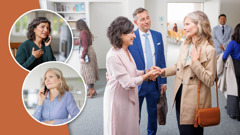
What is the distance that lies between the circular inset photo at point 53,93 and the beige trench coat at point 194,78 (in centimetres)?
89

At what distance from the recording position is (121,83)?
176 centimetres

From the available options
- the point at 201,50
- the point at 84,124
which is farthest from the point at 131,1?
the point at 201,50

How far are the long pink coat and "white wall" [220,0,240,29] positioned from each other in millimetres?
6624

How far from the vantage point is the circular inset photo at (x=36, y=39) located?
1.46 meters

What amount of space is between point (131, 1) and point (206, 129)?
4.33 metres

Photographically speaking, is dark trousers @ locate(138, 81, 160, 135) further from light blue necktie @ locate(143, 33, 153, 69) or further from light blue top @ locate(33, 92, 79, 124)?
light blue top @ locate(33, 92, 79, 124)

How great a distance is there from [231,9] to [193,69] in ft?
21.6

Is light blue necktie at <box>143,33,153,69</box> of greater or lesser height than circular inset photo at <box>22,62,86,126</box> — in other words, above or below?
above

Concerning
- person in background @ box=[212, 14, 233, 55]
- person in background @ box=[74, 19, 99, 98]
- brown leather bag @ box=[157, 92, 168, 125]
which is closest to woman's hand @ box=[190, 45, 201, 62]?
brown leather bag @ box=[157, 92, 168, 125]

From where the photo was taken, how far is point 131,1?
20.6 feet

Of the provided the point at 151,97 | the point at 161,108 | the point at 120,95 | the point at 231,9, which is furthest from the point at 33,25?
the point at 231,9

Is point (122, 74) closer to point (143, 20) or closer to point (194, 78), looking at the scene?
point (194, 78)

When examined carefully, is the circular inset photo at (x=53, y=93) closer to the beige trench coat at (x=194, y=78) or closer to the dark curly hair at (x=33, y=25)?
the dark curly hair at (x=33, y=25)

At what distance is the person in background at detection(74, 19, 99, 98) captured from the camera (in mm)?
4340
